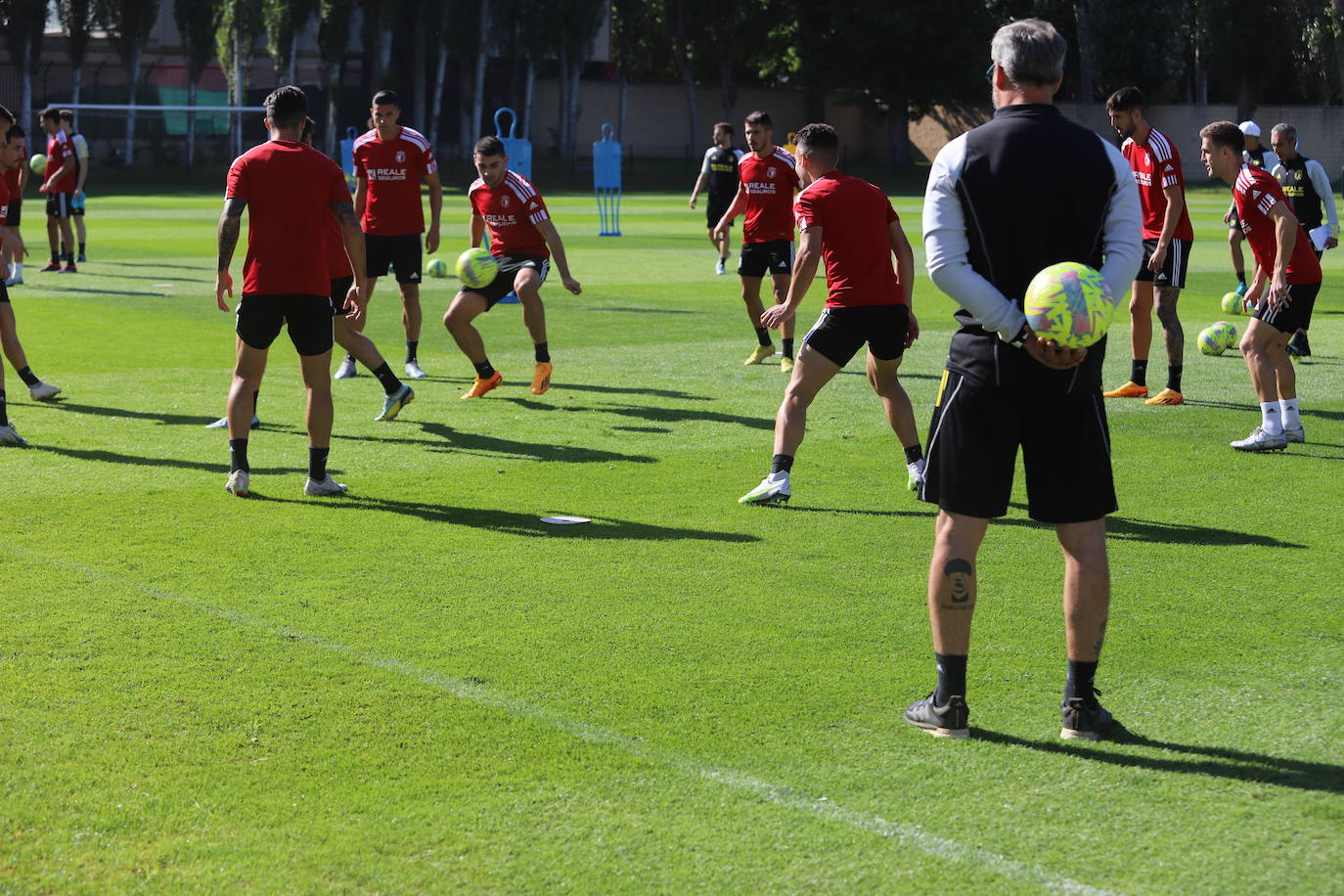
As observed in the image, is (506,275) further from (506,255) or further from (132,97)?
(132,97)

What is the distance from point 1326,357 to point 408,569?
11.0 metres

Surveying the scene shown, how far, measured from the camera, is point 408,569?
7262 mm

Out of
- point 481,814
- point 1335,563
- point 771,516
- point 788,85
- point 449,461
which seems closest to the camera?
point 481,814

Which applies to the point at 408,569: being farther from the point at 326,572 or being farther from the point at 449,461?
the point at 449,461

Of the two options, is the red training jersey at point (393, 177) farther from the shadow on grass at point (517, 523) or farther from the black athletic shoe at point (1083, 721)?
the black athletic shoe at point (1083, 721)

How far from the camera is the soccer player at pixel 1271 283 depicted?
10266 mm

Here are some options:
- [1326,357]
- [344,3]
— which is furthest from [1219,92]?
[1326,357]

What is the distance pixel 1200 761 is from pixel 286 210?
5800mm

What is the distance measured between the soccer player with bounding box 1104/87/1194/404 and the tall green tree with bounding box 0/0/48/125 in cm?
5838

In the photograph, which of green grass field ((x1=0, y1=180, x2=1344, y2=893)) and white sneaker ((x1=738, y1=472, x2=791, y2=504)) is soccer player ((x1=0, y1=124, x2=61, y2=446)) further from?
white sneaker ((x1=738, y1=472, x2=791, y2=504))

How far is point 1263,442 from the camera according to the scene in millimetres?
10352

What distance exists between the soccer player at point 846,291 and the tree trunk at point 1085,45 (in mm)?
61120

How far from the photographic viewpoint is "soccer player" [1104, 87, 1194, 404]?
12.3 m

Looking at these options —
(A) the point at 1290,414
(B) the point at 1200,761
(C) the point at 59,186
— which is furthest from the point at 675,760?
(C) the point at 59,186
